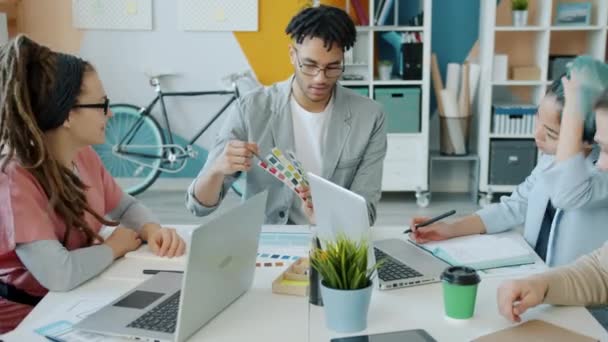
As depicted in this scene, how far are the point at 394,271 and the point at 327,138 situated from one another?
0.72 metres

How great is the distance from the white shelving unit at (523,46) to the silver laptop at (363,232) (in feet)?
9.37

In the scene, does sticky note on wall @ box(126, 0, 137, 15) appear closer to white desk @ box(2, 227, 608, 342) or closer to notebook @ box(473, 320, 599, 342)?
white desk @ box(2, 227, 608, 342)

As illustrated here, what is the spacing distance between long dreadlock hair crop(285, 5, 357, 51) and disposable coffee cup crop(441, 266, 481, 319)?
3.09ft

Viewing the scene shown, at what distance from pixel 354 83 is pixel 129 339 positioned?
3327 millimetres

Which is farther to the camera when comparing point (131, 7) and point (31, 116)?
point (131, 7)

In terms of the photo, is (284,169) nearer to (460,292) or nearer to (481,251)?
(481,251)

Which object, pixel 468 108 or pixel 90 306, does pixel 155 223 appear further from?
pixel 468 108

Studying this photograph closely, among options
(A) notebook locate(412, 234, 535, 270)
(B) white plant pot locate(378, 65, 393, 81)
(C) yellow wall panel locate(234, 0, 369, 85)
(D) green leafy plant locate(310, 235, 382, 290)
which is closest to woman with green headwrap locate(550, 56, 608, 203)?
(A) notebook locate(412, 234, 535, 270)

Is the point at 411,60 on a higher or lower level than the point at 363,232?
higher

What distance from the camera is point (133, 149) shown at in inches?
188

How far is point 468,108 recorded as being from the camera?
4.39m

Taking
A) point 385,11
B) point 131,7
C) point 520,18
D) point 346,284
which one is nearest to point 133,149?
point 131,7

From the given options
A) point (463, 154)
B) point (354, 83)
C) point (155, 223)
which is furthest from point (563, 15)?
point (155, 223)

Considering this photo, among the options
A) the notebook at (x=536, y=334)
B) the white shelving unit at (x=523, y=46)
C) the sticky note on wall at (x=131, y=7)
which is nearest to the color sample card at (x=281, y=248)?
the notebook at (x=536, y=334)
